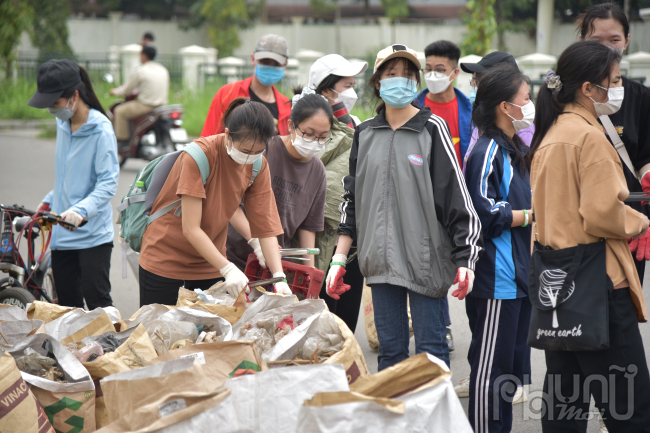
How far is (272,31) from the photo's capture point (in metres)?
28.7

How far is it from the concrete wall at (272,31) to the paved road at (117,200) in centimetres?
1449

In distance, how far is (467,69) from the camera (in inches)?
155

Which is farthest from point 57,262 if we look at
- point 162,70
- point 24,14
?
point 24,14

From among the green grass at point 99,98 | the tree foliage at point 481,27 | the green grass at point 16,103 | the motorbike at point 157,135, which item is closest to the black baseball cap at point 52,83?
the motorbike at point 157,135

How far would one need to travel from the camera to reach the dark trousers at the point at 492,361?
2.74 metres

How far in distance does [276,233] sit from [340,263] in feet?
1.31

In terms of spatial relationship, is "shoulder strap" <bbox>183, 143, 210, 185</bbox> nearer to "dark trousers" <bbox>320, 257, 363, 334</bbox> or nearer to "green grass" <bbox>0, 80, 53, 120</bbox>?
"dark trousers" <bbox>320, 257, 363, 334</bbox>

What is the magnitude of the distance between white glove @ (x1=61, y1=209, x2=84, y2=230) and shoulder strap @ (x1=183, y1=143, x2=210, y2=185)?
3.47 ft

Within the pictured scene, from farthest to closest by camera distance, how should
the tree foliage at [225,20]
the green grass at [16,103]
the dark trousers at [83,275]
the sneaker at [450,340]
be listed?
1. the tree foliage at [225,20]
2. the green grass at [16,103]
3. the sneaker at [450,340]
4. the dark trousers at [83,275]

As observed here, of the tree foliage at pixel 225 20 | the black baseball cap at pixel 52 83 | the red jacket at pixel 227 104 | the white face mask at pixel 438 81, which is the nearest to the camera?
the black baseball cap at pixel 52 83

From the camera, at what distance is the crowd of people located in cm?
221

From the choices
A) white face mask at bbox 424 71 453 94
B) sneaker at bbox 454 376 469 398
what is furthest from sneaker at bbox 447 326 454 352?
white face mask at bbox 424 71 453 94

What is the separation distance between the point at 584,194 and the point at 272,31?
2795 cm

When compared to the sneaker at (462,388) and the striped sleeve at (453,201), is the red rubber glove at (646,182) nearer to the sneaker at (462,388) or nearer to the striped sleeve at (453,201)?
the striped sleeve at (453,201)
